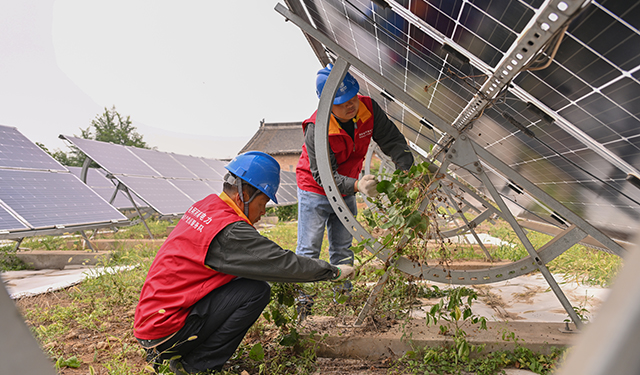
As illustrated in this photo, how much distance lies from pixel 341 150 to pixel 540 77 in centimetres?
152

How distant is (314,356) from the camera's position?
240 cm

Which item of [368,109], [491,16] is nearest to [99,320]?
[368,109]

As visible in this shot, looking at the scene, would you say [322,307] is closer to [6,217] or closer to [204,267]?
[204,267]

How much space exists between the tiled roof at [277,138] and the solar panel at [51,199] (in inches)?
1084

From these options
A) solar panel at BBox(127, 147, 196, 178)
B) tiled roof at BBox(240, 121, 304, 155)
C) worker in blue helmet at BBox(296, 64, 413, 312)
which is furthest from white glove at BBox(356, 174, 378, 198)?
tiled roof at BBox(240, 121, 304, 155)

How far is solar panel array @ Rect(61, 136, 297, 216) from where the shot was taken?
7.66 meters

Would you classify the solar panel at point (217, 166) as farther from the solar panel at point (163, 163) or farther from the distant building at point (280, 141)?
the distant building at point (280, 141)

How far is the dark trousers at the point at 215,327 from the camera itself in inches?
85.1

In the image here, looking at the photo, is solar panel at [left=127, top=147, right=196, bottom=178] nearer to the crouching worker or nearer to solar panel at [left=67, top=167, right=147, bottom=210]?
solar panel at [left=67, top=167, right=147, bottom=210]

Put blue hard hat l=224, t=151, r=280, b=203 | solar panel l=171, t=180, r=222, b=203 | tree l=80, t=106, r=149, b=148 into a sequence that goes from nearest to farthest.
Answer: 1. blue hard hat l=224, t=151, r=280, b=203
2. solar panel l=171, t=180, r=222, b=203
3. tree l=80, t=106, r=149, b=148

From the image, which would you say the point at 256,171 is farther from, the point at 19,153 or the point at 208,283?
the point at 19,153

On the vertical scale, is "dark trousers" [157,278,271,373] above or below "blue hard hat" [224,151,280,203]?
below

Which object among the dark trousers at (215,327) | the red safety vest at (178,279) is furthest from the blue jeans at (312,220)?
the red safety vest at (178,279)

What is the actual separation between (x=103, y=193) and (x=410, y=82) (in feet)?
36.7
